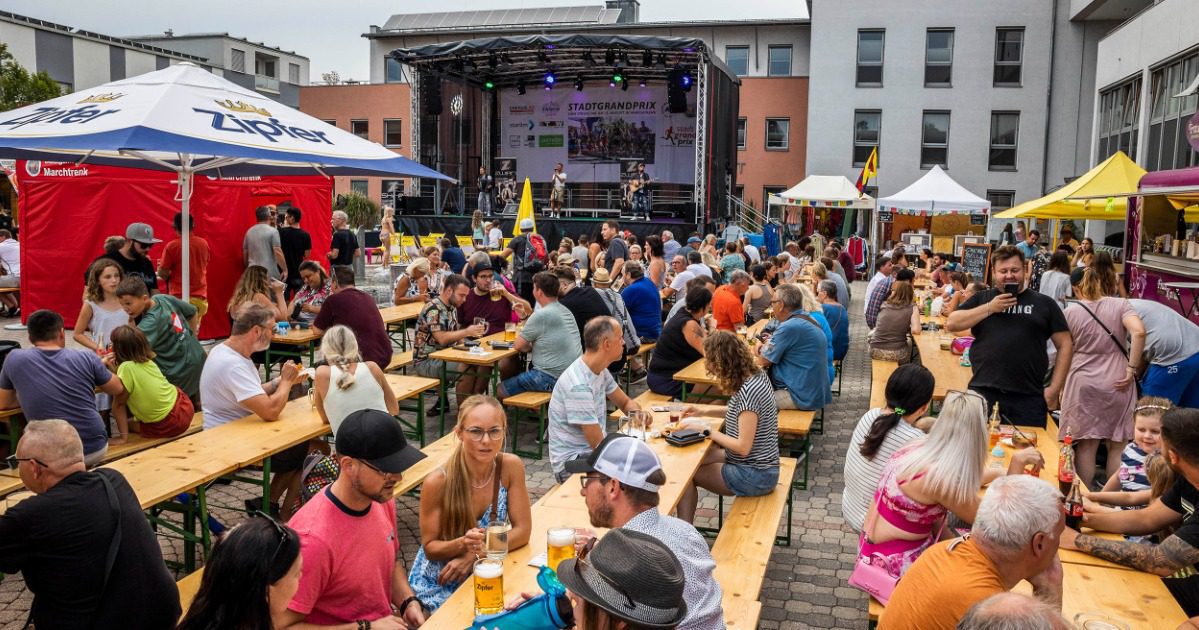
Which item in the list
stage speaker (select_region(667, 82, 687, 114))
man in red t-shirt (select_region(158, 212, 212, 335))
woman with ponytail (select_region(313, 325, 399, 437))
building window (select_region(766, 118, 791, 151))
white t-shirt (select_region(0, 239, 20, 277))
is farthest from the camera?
building window (select_region(766, 118, 791, 151))

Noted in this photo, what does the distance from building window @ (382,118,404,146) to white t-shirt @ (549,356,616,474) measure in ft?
104

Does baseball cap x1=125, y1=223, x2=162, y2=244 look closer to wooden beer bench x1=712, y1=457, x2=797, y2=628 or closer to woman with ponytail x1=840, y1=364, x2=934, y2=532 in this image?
wooden beer bench x1=712, y1=457, x2=797, y2=628

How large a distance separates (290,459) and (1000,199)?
27.8m

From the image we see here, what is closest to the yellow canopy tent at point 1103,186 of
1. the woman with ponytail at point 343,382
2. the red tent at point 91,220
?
the woman with ponytail at point 343,382

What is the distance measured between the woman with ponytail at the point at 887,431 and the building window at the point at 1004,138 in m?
27.0

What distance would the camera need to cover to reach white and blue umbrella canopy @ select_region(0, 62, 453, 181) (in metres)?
5.86

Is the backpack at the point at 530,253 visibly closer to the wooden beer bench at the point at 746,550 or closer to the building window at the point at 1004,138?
the wooden beer bench at the point at 746,550

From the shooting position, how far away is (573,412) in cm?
500

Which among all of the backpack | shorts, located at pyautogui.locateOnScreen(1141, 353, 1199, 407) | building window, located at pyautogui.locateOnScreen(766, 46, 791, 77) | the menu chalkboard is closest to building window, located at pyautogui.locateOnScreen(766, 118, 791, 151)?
building window, located at pyautogui.locateOnScreen(766, 46, 791, 77)

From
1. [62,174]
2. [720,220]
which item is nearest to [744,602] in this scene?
[62,174]

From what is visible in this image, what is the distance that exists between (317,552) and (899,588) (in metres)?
1.91

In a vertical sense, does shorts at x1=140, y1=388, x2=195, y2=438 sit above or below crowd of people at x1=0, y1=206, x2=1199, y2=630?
below

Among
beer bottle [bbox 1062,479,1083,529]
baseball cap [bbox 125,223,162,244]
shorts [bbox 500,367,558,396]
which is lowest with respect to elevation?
shorts [bbox 500,367,558,396]

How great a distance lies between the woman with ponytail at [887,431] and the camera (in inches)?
164
